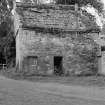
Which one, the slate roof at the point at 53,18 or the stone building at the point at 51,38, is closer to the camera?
the stone building at the point at 51,38

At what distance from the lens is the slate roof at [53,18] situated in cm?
2248

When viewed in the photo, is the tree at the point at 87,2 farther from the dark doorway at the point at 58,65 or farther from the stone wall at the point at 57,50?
the dark doorway at the point at 58,65

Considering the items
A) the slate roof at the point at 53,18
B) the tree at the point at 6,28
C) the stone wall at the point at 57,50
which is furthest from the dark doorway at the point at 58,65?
the tree at the point at 6,28

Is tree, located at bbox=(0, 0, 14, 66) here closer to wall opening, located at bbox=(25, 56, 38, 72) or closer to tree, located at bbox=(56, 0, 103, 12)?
tree, located at bbox=(56, 0, 103, 12)

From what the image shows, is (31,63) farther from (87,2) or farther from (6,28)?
(87,2)

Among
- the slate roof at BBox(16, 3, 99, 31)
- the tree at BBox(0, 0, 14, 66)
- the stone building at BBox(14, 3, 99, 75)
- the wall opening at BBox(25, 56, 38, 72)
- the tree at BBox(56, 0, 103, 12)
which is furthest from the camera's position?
the tree at BBox(56, 0, 103, 12)

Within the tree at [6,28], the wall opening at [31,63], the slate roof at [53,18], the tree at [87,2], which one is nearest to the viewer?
the wall opening at [31,63]

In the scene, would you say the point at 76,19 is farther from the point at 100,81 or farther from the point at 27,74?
the point at 100,81

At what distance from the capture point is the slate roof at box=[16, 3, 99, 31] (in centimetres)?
2248

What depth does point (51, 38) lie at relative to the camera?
22.4m

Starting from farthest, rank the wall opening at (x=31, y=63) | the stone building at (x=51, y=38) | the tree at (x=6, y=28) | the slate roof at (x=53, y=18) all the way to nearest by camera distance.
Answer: the tree at (x=6, y=28) → the slate roof at (x=53, y=18) → the stone building at (x=51, y=38) → the wall opening at (x=31, y=63)

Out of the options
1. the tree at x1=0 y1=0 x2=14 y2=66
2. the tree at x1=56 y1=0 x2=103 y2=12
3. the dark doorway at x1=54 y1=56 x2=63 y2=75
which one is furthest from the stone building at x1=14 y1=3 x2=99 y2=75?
the tree at x1=56 y1=0 x2=103 y2=12

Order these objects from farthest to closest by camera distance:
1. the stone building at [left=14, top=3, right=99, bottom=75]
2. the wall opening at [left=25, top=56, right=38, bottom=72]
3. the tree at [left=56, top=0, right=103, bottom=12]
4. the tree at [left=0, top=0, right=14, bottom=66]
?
the tree at [left=56, top=0, right=103, bottom=12]
the tree at [left=0, top=0, right=14, bottom=66]
the stone building at [left=14, top=3, right=99, bottom=75]
the wall opening at [left=25, top=56, right=38, bottom=72]

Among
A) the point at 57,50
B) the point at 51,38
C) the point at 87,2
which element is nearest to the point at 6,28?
the point at 87,2
